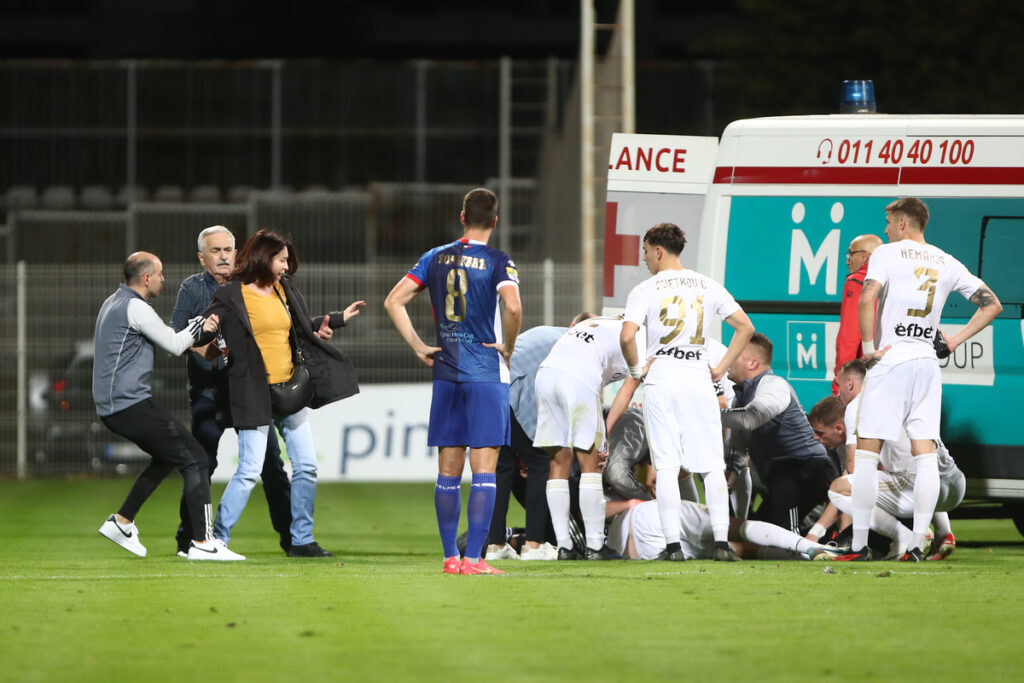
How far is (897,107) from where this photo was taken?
26.4 metres

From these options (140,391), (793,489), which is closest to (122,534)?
(140,391)

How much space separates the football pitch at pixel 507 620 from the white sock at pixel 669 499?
217 mm

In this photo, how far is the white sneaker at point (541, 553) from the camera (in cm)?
964

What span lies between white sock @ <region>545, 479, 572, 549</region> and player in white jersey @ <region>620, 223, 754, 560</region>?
66cm

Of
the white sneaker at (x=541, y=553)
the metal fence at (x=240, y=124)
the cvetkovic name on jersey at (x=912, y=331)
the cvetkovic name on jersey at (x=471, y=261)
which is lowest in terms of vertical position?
the white sneaker at (x=541, y=553)

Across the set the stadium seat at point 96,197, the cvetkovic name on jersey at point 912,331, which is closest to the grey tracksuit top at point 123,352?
the cvetkovic name on jersey at point 912,331

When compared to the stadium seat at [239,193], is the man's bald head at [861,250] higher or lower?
lower

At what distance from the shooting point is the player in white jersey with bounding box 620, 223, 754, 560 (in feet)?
29.2

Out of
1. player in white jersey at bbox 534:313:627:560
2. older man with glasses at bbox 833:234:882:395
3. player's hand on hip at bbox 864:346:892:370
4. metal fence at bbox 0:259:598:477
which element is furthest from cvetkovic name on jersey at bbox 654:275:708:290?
metal fence at bbox 0:259:598:477

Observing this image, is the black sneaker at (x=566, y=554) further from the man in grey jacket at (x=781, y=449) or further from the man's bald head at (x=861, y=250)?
the man's bald head at (x=861, y=250)

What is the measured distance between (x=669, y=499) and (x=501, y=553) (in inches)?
51.6

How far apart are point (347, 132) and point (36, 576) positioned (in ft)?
66.0

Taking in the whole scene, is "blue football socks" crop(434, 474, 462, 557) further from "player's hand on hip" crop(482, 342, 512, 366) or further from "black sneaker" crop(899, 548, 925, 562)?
"black sneaker" crop(899, 548, 925, 562)

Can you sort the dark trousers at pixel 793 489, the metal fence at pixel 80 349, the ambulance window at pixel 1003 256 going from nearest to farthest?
the dark trousers at pixel 793 489 < the ambulance window at pixel 1003 256 < the metal fence at pixel 80 349
